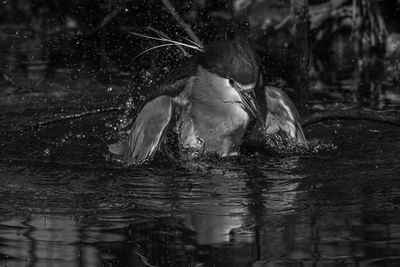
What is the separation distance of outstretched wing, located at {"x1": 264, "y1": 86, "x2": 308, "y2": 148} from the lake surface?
0.15 metres

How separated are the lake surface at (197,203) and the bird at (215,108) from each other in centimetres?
18

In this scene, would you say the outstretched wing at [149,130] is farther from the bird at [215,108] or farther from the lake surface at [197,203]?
the lake surface at [197,203]

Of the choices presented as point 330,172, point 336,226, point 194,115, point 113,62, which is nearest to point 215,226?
point 336,226

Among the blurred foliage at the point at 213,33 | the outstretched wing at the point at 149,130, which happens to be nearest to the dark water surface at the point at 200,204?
the outstretched wing at the point at 149,130

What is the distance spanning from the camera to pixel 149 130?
4.62 m

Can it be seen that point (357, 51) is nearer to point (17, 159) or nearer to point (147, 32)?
point (147, 32)

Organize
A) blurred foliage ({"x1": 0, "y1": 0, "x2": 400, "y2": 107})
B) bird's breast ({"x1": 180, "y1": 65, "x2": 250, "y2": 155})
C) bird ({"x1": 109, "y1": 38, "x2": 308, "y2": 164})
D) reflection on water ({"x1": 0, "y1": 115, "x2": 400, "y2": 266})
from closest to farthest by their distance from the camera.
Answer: reflection on water ({"x1": 0, "y1": 115, "x2": 400, "y2": 266})
bird ({"x1": 109, "y1": 38, "x2": 308, "y2": 164})
bird's breast ({"x1": 180, "y1": 65, "x2": 250, "y2": 155})
blurred foliage ({"x1": 0, "y1": 0, "x2": 400, "y2": 107})

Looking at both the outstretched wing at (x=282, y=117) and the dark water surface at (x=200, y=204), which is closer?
the dark water surface at (x=200, y=204)

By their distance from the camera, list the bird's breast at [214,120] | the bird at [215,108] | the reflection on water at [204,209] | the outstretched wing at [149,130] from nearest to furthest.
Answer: the reflection on water at [204,209] → the outstretched wing at [149,130] → the bird at [215,108] → the bird's breast at [214,120]

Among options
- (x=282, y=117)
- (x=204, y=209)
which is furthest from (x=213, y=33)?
(x=204, y=209)

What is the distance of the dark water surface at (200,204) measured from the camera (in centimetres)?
295

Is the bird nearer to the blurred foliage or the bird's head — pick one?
the bird's head

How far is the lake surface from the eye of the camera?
116 inches

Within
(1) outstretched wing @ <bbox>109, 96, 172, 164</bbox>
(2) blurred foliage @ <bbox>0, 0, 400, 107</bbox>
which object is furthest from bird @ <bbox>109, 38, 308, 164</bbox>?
(2) blurred foliage @ <bbox>0, 0, 400, 107</bbox>
